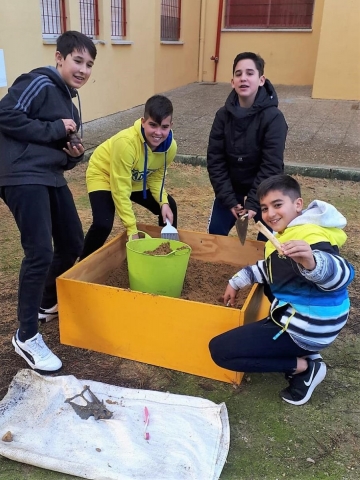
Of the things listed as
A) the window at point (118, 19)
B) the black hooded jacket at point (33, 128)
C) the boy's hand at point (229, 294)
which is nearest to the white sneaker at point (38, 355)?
the black hooded jacket at point (33, 128)

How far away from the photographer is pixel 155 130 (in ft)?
8.88

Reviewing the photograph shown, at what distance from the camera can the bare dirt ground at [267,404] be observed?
1.86 m

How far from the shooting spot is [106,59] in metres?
8.43

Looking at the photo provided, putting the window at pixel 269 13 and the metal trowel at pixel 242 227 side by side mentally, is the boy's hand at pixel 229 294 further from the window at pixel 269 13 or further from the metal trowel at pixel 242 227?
the window at pixel 269 13

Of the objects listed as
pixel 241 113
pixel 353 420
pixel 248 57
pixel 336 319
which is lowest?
pixel 353 420

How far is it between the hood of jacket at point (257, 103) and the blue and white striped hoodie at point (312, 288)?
103 centimetres

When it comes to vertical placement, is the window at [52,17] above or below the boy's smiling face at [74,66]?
above

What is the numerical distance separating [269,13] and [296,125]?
17.9 feet

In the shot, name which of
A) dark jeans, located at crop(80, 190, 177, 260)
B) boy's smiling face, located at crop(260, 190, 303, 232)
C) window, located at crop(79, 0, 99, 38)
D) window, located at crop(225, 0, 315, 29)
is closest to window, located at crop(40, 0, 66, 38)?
window, located at crop(79, 0, 99, 38)

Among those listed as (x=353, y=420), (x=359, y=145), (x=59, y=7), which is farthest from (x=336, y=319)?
(x=59, y=7)

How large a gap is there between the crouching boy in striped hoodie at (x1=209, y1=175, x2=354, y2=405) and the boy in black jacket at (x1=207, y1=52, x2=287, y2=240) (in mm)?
835

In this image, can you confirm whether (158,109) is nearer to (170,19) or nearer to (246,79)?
(246,79)

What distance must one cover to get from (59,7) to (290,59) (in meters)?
7.08

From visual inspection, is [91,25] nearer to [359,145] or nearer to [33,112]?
[359,145]
